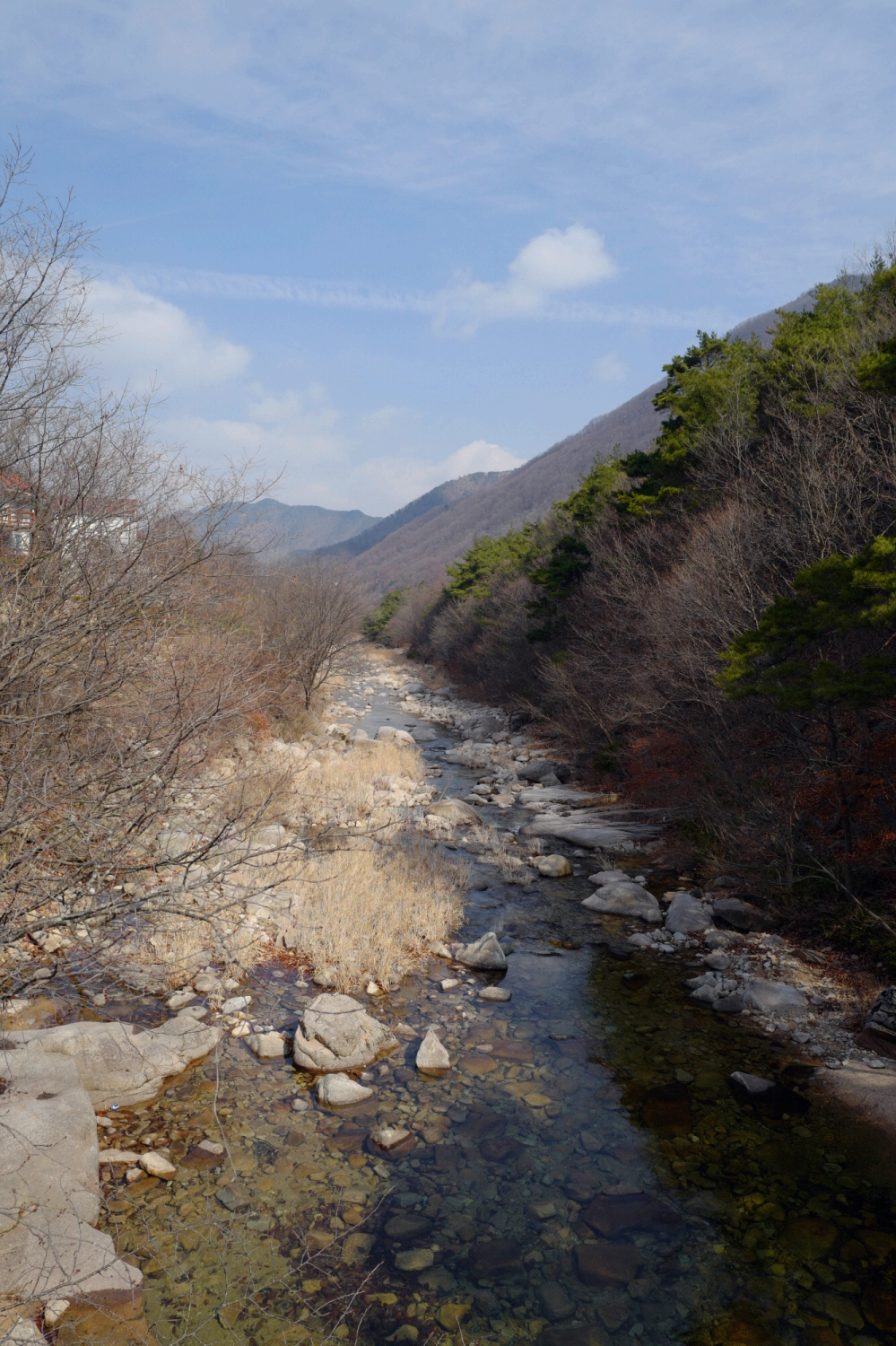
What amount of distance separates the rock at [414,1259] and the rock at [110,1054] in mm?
2466

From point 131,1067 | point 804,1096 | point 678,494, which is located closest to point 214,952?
point 131,1067

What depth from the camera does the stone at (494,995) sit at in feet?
25.7

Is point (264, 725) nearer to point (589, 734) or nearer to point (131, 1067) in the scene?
point (589, 734)

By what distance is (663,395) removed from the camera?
2005 cm

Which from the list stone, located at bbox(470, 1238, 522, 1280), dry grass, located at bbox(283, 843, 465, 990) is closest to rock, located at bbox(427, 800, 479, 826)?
dry grass, located at bbox(283, 843, 465, 990)

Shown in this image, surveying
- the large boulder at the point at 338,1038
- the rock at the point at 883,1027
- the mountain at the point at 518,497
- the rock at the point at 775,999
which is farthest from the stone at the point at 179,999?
the mountain at the point at 518,497

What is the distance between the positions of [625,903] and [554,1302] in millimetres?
6490

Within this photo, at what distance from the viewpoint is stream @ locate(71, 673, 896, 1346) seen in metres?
4.13

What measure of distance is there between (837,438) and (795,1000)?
25.9 ft

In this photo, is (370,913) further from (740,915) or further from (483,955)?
(740,915)

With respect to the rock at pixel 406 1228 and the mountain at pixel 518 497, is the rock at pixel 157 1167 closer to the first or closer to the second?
the rock at pixel 406 1228

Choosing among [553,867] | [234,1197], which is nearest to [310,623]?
[553,867]

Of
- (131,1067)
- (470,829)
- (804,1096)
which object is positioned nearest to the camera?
(131,1067)

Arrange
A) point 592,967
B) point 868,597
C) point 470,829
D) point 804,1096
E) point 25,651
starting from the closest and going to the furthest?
point 25,651 → point 804,1096 → point 868,597 → point 592,967 → point 470,829
